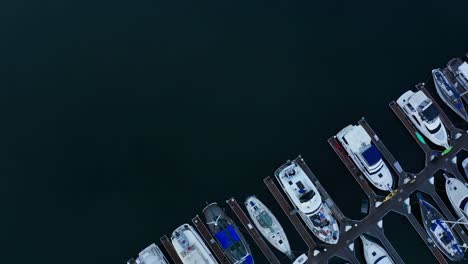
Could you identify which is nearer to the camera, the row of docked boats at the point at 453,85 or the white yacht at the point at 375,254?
the white yacht at the point at 375,254

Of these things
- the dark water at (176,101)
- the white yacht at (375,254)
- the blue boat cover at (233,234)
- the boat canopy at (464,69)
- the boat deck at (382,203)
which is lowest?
the white yacht at (375,254)

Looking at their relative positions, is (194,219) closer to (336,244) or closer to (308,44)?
(336,244)

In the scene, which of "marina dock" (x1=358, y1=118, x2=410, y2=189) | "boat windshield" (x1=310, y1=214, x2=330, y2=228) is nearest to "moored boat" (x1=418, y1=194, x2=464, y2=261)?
"marina dock" (x1=358, y1=118, x2=410, y2=189)

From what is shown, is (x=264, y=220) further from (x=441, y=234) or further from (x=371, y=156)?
(x=441, y=234)

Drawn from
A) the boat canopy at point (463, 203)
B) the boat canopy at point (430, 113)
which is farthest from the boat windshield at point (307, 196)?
the boat canopy at point (463, 203)

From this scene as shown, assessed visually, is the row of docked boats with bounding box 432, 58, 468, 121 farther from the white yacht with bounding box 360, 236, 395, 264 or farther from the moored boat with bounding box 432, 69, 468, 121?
the white yacht with bounding box 360, 236, 395, 264

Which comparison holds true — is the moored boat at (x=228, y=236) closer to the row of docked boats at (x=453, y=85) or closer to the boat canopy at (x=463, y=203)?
the boat canopy at (x=463, y=203)

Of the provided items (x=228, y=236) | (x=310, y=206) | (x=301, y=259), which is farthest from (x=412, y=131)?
(x=228, y=236)
